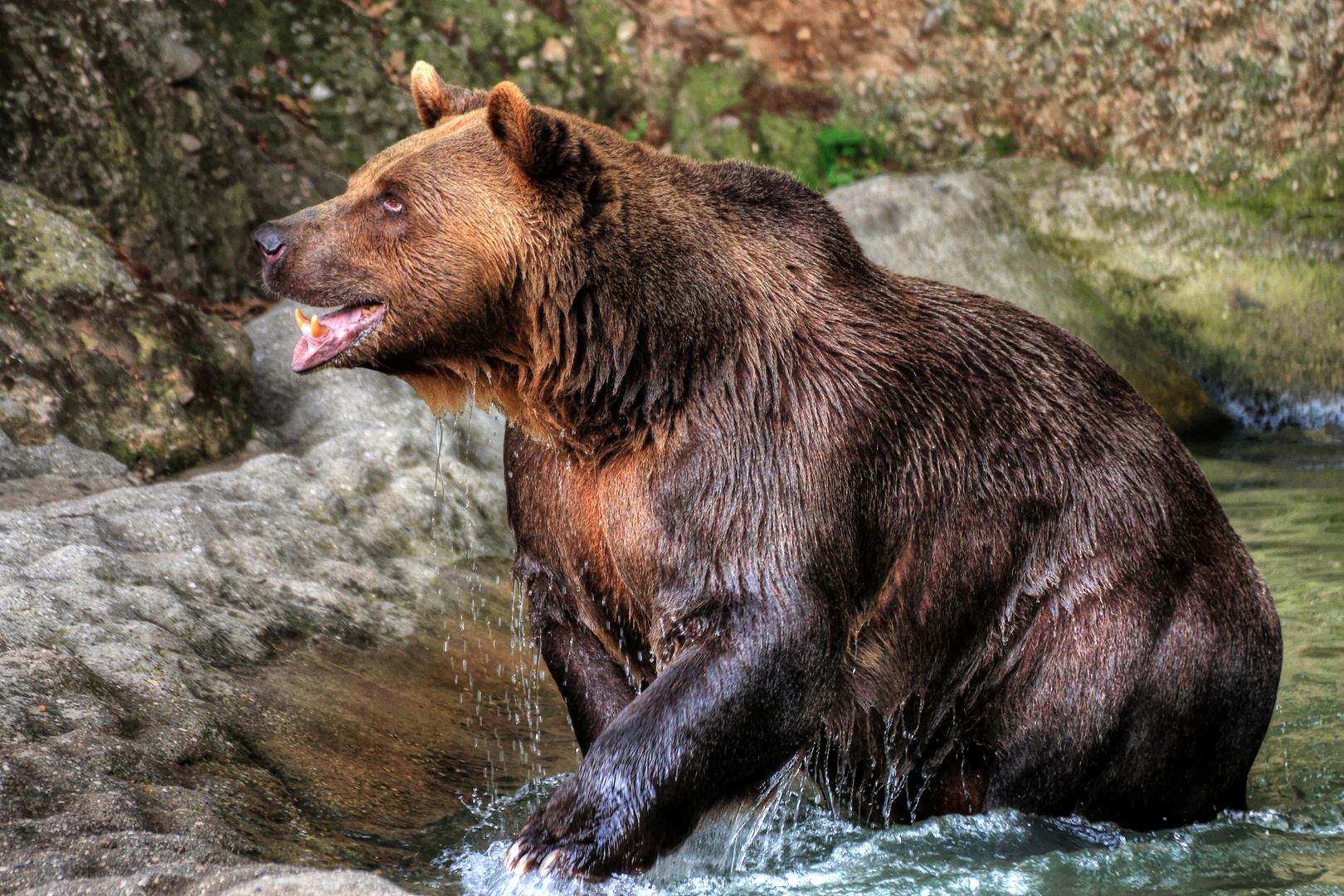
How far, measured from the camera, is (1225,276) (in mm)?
10750

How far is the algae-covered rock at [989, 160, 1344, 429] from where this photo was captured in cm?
1045

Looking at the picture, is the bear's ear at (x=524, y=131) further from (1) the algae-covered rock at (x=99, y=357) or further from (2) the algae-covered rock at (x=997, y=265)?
(2) the algae-covered rock at (x=997, y=265)

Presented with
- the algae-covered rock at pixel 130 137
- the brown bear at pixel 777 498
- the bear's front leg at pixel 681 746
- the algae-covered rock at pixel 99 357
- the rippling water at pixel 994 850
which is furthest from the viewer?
the algae-covered rock at pixel 130 137

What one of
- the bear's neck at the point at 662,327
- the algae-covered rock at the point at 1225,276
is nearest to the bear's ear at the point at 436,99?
the bear's neck at the point at 662,327

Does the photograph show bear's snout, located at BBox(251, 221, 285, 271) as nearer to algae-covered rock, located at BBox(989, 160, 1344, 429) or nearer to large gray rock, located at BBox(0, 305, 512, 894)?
large gray rock, located at BBox(0, 305, 512, 894)

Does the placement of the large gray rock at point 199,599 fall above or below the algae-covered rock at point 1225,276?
below

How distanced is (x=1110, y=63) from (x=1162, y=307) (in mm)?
2376

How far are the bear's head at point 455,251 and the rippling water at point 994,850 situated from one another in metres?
1.43

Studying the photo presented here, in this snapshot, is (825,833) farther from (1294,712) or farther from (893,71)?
(893,71)

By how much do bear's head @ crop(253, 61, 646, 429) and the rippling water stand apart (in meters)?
1.43

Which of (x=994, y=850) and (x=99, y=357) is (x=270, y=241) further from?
(x=994, y=850)

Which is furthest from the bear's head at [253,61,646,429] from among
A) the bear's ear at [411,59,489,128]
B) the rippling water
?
the rippling water

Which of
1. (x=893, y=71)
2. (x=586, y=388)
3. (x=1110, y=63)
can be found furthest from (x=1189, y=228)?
(x=586, y=388)

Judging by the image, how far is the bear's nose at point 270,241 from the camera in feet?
13.9
